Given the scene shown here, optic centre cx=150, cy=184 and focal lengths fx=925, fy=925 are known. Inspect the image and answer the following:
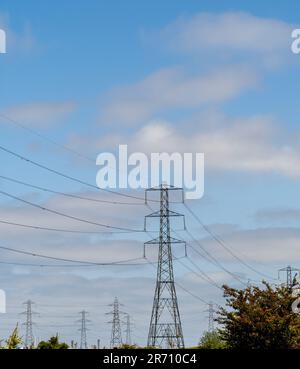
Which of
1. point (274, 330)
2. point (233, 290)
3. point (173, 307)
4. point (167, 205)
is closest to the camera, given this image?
point (274, 330)

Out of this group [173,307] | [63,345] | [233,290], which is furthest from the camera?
[173,307]

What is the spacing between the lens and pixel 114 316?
150m

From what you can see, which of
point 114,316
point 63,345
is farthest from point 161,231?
point 114,316
